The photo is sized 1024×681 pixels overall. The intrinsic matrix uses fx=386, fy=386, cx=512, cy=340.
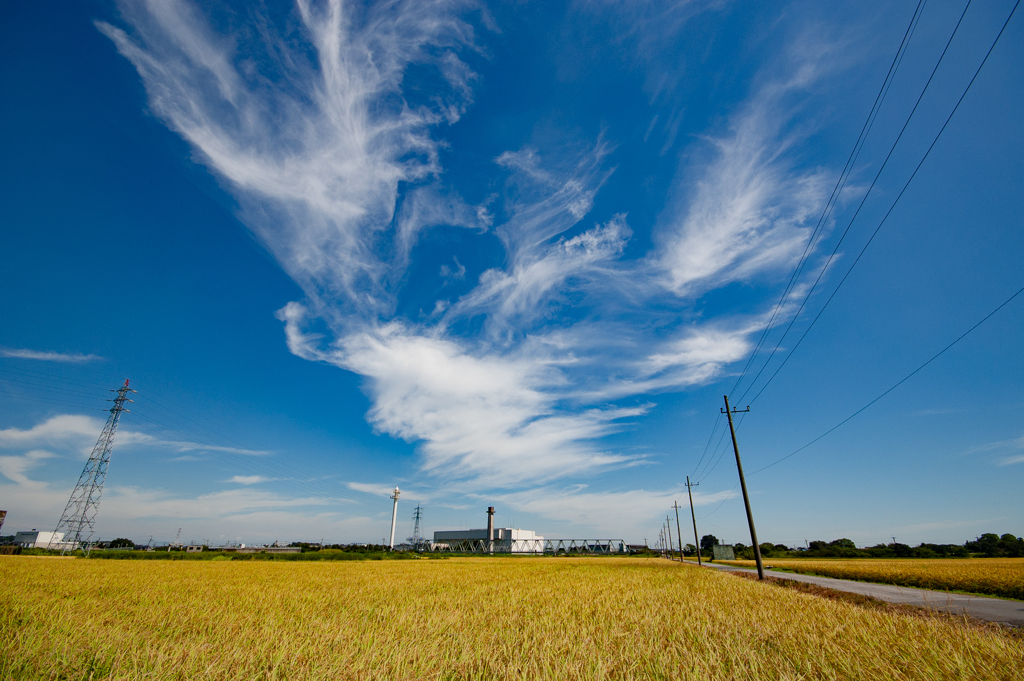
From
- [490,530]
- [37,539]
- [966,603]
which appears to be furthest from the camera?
[490,530]

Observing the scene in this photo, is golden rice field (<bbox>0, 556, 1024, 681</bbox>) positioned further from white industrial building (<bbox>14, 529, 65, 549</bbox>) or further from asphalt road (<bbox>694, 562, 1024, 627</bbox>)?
white industrial building (<bbox>14, 529, 65, 549</bbox>)

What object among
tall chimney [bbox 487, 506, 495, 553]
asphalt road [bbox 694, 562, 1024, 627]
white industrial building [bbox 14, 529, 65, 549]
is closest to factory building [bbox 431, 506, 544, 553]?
tall chimney [bbox 487, 506, 495, 553]

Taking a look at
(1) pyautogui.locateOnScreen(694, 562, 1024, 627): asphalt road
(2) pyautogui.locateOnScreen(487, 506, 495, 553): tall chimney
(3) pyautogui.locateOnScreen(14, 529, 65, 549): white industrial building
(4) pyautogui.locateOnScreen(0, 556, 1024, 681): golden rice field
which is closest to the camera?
(4) pyautogui.locateOnScreen(0, 556, 1024, 681): golden rice field

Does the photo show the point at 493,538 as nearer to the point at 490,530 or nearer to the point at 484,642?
the point at 490,530

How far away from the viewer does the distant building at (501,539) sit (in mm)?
115438

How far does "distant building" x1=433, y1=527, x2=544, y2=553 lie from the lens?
4545 inches

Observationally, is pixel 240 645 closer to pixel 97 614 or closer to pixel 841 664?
pixel 97 614

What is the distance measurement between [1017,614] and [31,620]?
22.6 m

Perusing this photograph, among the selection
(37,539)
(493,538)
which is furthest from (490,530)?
(37,539)

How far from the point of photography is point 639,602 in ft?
30.3

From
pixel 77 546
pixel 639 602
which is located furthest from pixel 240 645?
pixel 77 546

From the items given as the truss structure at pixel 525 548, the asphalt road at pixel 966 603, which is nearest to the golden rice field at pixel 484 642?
the asphalt road at pixel 966 603

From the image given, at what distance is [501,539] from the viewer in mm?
118875

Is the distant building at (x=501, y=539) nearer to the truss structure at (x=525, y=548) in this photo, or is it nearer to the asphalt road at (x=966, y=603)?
the truss structure at (x=525, y=548)
